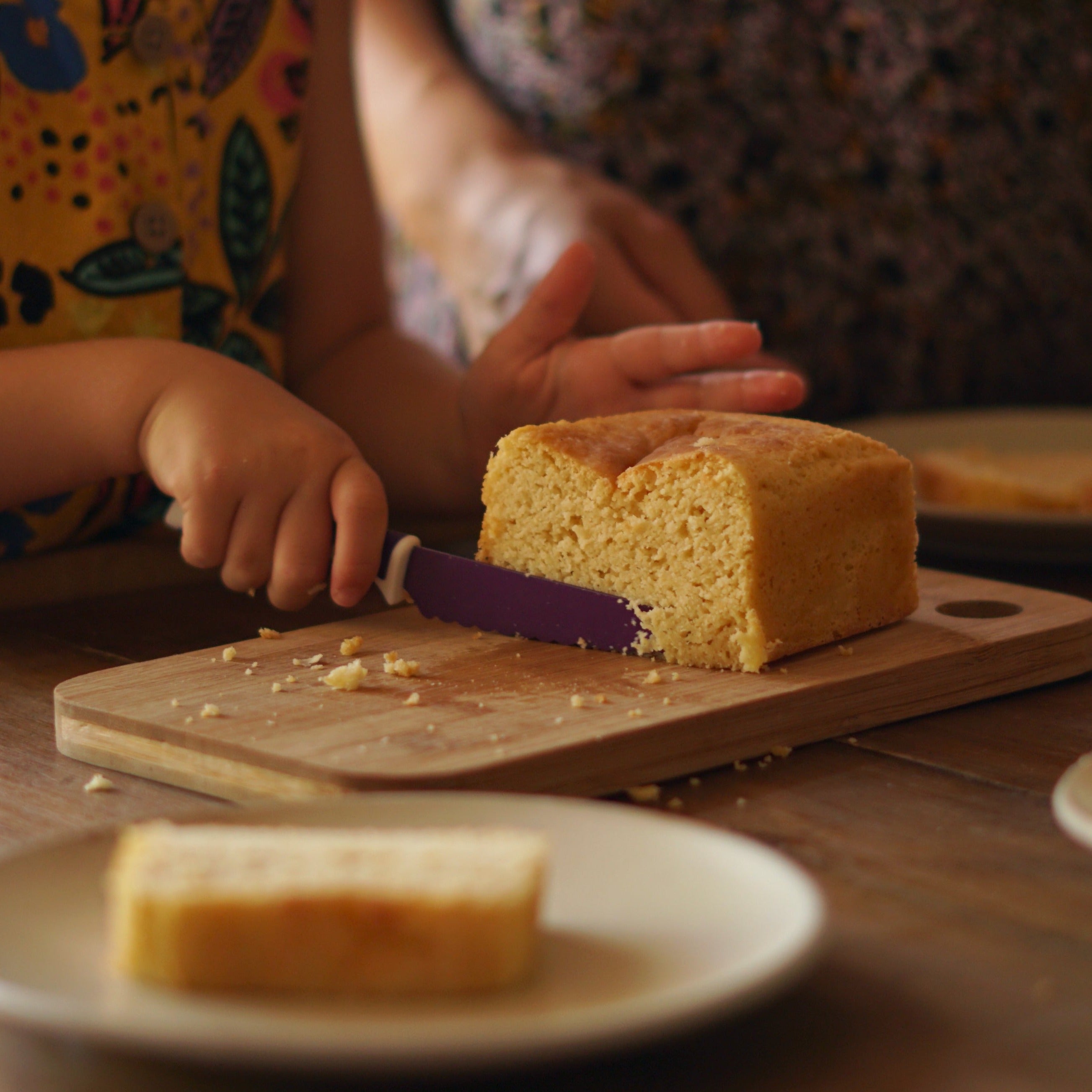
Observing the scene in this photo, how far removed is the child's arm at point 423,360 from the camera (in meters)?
1.65

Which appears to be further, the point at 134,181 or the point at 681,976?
the point at 134,181

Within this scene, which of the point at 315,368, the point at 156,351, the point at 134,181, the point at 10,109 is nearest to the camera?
the point at 156,351

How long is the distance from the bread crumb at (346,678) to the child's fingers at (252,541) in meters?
0.26

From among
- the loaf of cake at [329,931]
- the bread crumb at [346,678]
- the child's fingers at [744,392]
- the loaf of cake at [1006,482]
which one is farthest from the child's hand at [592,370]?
the loaf of cake at [329,931]

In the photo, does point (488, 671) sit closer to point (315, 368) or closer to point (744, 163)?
point (315, 368)

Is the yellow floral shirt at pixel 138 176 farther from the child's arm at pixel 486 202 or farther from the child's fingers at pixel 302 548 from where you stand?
the child's fingers at pixel 302 548

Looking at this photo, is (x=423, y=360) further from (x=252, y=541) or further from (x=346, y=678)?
(x=346, y=678)

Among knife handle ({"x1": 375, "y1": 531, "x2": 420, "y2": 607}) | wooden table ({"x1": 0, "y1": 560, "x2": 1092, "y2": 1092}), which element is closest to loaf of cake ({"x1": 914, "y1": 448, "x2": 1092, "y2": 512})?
wooden table ({"x1": 0, "y1": 560, "x2": 1092, "y2": 1092})

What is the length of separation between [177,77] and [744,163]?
106 centimetres

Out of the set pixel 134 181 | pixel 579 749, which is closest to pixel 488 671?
pixel 579 749

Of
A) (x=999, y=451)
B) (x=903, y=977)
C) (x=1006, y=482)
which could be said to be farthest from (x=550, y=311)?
(x=903, y=977)

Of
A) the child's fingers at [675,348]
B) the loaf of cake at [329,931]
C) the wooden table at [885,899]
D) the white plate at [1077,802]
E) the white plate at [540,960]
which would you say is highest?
the child's fingers at [675,348]

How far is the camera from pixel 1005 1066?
0.62 metres

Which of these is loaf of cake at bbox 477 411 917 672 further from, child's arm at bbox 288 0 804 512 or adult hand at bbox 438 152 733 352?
adult hand at bbox 438 152 733 352
